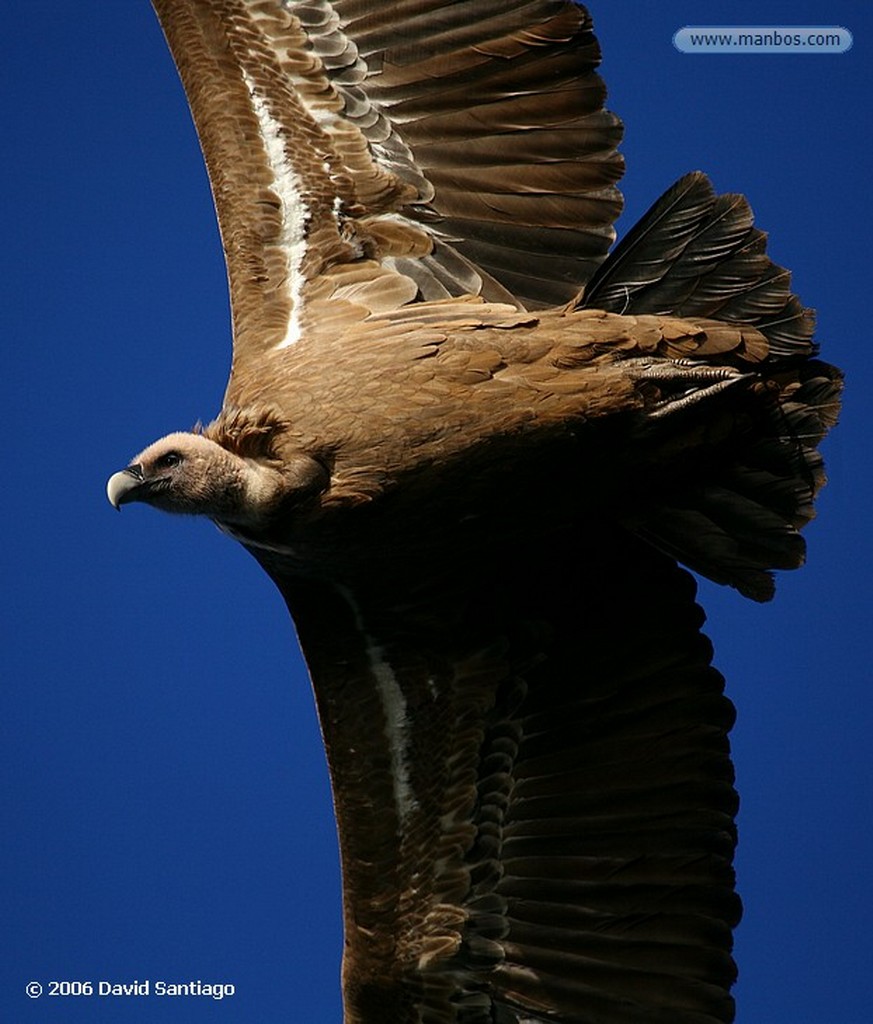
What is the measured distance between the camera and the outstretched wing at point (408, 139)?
16.3 ft

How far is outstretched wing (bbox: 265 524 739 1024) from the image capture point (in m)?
4.82

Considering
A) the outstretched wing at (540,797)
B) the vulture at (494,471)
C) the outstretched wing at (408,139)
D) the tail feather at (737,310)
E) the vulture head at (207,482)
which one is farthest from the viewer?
the outstretched wing at (408,139)

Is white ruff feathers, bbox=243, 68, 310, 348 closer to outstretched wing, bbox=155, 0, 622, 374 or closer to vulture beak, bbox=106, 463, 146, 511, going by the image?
outstretched wing, bbox=155, 0, 622, 374

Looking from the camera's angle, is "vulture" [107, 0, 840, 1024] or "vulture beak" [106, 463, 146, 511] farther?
"vulture" [107, 0, 840, 1024]

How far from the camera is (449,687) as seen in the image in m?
4.85

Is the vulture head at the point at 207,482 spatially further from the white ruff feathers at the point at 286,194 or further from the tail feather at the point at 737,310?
the tail feather at the point at 737,310

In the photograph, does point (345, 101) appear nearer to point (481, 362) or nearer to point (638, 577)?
point (481, 362)

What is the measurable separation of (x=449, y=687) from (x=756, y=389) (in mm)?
897

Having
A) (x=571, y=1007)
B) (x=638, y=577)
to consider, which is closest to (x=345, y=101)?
(x=638, y=577)

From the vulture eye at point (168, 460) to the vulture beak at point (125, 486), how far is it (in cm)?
4

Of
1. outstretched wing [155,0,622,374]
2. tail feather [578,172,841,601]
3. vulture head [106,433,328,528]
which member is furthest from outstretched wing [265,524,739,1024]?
outstretched wing [155,0,622,374]

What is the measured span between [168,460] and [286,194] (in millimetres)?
871

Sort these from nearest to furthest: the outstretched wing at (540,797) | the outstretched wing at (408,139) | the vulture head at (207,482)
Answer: the vulture head at (207,482) → the outstretched wing at (540,797) → the outstretched wing at (408,139)

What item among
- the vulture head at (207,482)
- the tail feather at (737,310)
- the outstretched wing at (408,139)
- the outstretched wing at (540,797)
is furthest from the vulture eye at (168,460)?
the tail feather at (737,310)
